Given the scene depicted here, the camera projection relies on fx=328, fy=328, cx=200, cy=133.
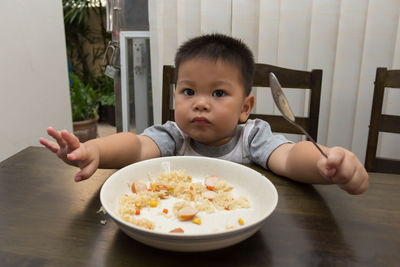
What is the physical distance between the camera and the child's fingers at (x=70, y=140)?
22.4 inches

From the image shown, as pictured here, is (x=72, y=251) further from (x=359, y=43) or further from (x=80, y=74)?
(x=80, y=74)

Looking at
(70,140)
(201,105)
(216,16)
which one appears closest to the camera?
(70,140)

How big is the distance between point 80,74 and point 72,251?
12.6ft

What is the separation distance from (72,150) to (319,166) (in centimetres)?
43

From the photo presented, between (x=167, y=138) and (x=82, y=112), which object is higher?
(x=167, y=138)

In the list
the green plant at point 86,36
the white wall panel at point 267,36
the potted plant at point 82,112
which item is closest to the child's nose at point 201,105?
the white wall panel at point 267,36

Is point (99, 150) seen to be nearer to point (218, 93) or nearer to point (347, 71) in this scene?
point (218, 93)

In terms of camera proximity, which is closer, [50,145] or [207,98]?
[50,145]

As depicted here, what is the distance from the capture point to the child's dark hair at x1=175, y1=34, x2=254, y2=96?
884 millimetres

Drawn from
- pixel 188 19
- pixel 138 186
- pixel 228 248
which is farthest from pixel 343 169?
pixel 188 19

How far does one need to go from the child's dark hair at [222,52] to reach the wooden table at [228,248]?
374mm

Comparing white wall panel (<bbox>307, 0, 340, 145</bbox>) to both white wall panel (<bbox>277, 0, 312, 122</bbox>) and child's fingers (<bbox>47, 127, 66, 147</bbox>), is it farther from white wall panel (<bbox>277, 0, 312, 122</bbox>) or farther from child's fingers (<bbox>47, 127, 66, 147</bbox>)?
child's fingers (<bbox>47, 127, 66, 147</bbox>)

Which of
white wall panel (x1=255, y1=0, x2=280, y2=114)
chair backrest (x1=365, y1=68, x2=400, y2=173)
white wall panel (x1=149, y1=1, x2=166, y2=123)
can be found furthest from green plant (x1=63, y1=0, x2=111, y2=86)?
chair backrest (x1=365, y1=68, x2=400, y2=173)

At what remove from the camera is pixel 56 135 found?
55cm
